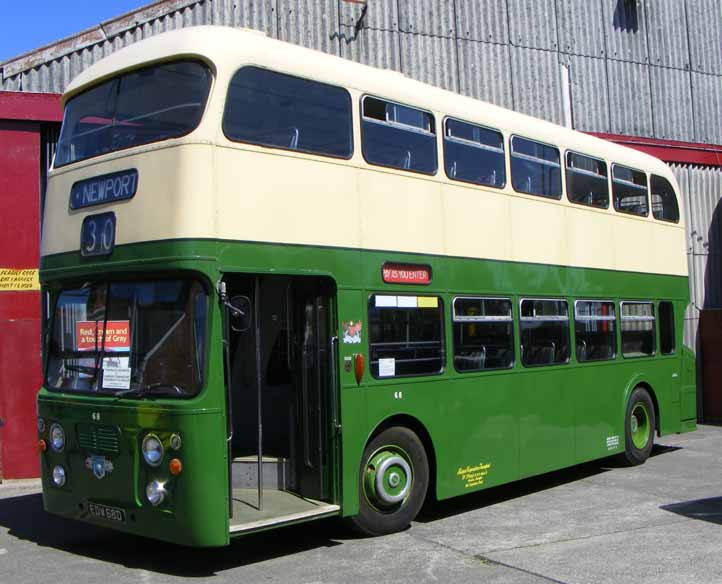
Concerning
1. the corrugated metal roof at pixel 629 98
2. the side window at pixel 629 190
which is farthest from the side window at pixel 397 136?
the corrugated metal roof at pixel 629 98

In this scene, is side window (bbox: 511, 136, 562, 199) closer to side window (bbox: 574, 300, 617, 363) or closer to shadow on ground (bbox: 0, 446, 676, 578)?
side window (bbox: 574, 300, 617, 363)

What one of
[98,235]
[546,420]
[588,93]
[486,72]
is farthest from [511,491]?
[588,93]

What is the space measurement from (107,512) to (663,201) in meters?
9.76

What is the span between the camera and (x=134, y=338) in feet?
24.1

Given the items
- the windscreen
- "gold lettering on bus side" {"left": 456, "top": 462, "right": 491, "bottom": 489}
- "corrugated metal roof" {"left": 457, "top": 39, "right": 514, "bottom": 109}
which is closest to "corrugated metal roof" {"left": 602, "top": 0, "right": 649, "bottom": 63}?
"corrugated metal roof" {"left": 457, "top": 39, "right": 514, "bottom": 109}

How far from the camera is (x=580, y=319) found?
37.5ft

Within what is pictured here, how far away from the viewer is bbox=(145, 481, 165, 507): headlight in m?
7.04

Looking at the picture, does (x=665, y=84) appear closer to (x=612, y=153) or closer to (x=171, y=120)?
(x=612, y=153)

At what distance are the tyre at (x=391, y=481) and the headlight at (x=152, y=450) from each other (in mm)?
2011

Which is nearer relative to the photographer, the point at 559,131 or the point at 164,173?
the point at 164,173

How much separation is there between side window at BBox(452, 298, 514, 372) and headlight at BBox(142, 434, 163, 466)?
350 cm

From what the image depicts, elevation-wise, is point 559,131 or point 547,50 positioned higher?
point 547,50

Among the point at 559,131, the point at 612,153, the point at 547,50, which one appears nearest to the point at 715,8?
the point at 547,50

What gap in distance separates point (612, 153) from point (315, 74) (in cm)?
596
